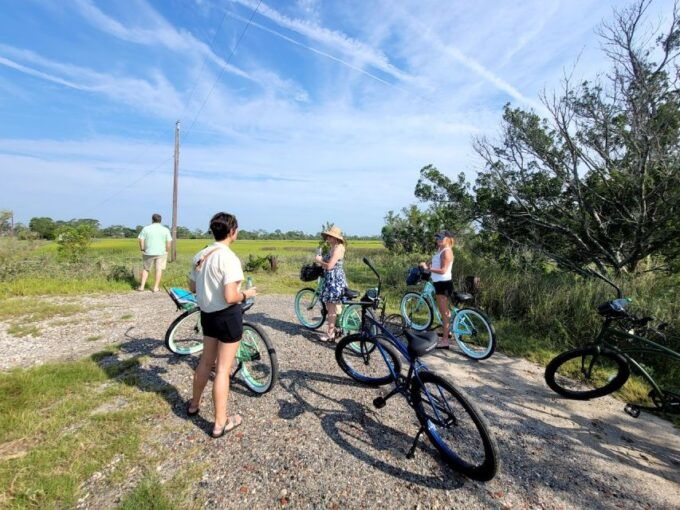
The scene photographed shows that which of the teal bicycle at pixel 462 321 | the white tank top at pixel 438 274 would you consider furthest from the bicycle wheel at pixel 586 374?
the white tank top at pixel 438 274

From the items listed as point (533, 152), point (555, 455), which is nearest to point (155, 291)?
point (555, 455)

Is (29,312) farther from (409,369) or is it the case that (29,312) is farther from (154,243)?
(409,369)

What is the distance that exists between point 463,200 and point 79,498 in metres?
11.8

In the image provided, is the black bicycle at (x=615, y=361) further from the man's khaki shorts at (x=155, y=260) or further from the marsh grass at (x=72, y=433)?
the man's khaki shorts at (x=155, y=260)

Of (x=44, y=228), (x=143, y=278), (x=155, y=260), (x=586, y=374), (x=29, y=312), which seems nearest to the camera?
(x=586, y=374)

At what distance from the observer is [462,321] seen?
4.91 meters

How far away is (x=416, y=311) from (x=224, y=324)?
4.53 meters

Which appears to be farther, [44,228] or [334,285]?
[44,228]

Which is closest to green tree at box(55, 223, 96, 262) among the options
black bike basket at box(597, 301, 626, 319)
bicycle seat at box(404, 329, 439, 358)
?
bicycle seat at box(404, 329, 439, 358)

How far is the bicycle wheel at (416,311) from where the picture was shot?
5.93m

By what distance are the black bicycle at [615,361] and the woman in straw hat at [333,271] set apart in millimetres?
2861

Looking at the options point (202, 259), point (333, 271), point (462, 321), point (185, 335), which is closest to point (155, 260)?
point (185, 335)

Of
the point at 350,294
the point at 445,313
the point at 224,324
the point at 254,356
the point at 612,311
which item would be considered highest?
the point at 612,311

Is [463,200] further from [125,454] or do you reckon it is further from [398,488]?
[125,454]
